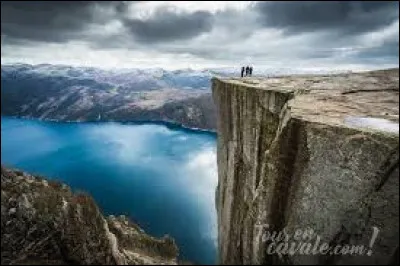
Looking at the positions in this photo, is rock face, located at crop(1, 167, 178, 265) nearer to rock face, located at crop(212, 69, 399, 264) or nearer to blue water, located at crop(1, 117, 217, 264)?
rock face, located at crop(212, 69, 399, 264)

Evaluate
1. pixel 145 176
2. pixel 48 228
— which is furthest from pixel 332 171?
pixel 145 176

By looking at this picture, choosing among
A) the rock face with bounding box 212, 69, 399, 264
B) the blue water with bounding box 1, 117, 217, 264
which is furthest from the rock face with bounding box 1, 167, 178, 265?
the blue water with bounding box 1, 117, 217, 264

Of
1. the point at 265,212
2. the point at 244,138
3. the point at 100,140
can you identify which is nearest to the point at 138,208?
the point at 244,138

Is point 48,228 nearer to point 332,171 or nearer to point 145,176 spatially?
point 332,171

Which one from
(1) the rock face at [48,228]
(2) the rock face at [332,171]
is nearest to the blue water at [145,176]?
(1) the rock face at [48,228]

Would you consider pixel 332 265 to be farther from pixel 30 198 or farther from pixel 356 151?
pixel 30 198

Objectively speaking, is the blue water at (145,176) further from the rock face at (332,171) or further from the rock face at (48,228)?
the rock face at (332,171)

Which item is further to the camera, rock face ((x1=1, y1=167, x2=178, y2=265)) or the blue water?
the blue water
